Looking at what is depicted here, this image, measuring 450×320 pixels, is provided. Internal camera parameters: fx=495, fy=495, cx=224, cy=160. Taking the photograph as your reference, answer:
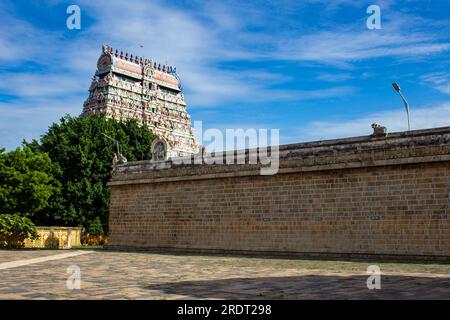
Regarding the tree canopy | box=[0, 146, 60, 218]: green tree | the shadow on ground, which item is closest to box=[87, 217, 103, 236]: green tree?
the tree canopy

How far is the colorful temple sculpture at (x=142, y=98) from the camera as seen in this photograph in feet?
178

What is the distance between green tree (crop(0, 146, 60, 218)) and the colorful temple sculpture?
76.9ft

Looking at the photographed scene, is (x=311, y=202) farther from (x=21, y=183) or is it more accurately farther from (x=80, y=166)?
(x=80, y=166)

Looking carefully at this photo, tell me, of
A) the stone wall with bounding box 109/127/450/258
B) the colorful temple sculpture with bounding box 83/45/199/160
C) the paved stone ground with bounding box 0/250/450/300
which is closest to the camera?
the paved stone ground with bounding box 0/250/450/300

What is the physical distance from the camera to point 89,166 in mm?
33531

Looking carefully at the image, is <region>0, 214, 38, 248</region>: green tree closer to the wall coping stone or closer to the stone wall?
the stone wall

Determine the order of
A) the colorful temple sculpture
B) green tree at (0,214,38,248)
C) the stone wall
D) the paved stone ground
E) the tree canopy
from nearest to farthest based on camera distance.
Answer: the paved stone ground
the stone wall
green tree at (0,214,38,248)
the tree canopy
the colorful temple sculpture

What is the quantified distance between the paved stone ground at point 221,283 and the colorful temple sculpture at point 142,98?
40513 millimetres

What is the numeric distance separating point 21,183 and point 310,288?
22302mm

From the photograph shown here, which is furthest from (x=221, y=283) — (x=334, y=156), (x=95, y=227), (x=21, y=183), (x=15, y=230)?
(x=95, y=227)

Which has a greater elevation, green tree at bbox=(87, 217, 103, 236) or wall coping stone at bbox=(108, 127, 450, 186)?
wall coping stone at bbox=(108, 127, 450, 186)

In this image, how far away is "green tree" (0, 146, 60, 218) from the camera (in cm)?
2686
